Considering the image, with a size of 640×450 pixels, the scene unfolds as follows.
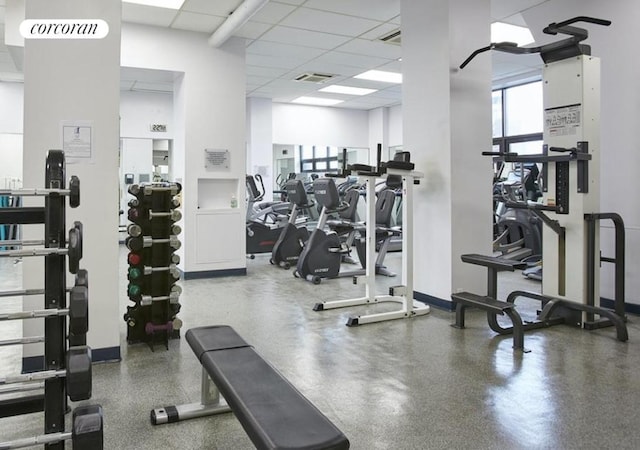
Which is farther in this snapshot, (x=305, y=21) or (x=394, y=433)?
(x=305, y=21)

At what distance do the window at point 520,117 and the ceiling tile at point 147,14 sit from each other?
6497 millimetres

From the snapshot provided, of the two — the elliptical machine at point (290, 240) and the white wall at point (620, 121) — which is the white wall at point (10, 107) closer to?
the elliptical machine at point (290, 240)

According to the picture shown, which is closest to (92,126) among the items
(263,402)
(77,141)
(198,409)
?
(77,141)

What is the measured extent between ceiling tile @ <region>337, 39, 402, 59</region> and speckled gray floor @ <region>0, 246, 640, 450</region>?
13.9 feet

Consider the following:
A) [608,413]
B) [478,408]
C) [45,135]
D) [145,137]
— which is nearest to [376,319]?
[478,408]

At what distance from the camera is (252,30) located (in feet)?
21.7

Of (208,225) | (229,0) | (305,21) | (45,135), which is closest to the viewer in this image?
(45,135)

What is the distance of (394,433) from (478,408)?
594 millimetres

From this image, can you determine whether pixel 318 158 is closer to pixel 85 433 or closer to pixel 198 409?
pixel 198 409

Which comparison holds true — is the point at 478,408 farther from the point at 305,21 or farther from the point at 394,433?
the point at 305,21

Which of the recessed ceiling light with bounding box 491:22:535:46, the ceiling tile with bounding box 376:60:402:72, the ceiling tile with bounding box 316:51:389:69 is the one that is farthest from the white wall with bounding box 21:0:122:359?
the ceiling tile with bounding box 376:60:402:72

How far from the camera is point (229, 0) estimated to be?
552 cm

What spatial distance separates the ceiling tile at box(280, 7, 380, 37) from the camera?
6035mm

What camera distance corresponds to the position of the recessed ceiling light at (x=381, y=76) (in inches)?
350
